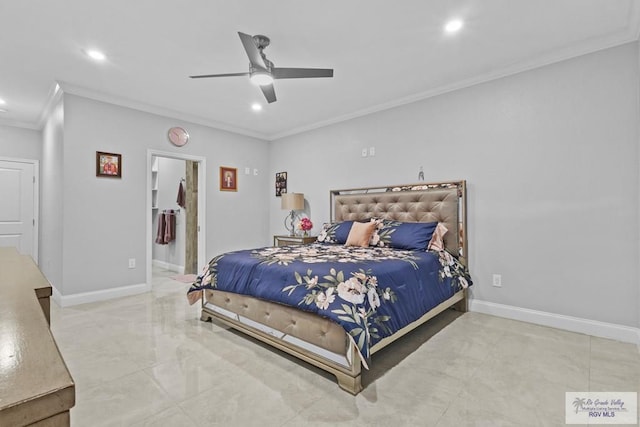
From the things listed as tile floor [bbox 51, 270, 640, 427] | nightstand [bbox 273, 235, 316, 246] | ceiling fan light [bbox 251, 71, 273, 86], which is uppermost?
ceiling fan light [bbox 251, 71, 273, 86]

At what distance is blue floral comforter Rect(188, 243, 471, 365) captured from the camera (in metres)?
1.96

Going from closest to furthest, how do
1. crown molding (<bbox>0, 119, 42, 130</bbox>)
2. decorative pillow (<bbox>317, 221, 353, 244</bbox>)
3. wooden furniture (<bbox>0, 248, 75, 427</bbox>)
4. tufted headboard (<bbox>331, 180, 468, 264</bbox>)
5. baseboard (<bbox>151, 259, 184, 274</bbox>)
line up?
wooden furniture (<bbox>0, 248, 75, 427</bbox>) → tufted headboard (<bbox>331, 180, 468, 264</bbox>) → decorative pillow (<bbox>317, 221, 353, 244</bbox>) → crown molding (<bbox>0, 119, 42, 130</bbox>) → baseboard (<bbox>151, 259, 184, 274</bbox>)

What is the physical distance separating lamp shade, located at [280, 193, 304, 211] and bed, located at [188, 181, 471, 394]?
1.16 metres

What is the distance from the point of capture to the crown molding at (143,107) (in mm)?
3693

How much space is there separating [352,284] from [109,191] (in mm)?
3602

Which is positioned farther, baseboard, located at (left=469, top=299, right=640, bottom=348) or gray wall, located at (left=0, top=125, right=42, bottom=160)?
gray wall, located at (left=0, top=125, right=42, bottom=160)

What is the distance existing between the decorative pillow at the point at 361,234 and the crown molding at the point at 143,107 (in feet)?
9.56

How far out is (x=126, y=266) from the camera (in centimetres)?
413

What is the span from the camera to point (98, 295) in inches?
153

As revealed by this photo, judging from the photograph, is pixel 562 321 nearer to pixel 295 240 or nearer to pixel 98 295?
pixel 295 240

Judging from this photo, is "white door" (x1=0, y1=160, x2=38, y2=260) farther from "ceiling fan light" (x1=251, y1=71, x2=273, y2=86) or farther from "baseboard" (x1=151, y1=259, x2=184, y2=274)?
"ceiling fan light" (x1=251, y1=71, x2=273, y2=86)

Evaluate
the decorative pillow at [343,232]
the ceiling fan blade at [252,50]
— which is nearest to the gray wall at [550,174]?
the decorative pillow at [343,232]

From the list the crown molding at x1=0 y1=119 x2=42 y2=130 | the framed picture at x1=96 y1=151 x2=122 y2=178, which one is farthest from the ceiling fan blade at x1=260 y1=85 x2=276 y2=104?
the crown molding at x1=0 y1=119 x2=42 y2=130

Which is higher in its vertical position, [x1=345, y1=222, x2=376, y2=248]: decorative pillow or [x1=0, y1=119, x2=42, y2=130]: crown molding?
[x1=0, y1=119, x2=42, y2=130]: crown molding
